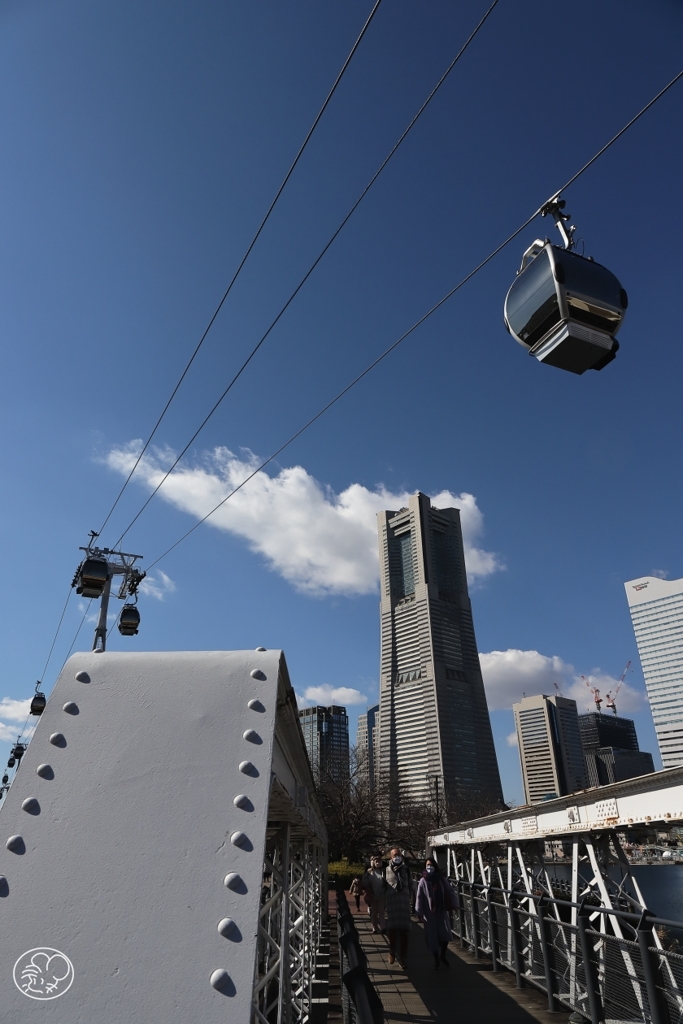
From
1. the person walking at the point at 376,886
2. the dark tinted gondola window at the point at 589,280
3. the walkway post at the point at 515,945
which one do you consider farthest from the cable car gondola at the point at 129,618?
the dark tinted gondola window at the point at 589,280

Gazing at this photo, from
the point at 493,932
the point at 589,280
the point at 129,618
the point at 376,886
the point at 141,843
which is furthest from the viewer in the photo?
the point at 129,618

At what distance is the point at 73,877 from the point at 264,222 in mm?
5964

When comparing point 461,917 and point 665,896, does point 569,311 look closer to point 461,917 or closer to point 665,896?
point 461,917

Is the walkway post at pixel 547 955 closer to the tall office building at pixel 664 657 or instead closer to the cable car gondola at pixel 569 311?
the cable car gondola at pixel 569 311

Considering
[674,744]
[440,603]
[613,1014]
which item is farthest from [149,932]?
[674,744]

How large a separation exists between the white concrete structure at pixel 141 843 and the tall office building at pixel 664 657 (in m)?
212

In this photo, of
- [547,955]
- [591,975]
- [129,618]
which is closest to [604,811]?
[591,975]

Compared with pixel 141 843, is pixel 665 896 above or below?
below

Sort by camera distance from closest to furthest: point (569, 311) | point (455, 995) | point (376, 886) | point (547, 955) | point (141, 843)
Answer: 1. point (141, 843)
2. point (569, 311)
3. point (547, 955)
4. point (455, 995)
5. point (376, 886)

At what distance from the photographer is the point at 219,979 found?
81.0 inches

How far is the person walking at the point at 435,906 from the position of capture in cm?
951

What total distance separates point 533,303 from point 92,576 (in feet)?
35.5

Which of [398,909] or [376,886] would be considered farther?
[376,886]

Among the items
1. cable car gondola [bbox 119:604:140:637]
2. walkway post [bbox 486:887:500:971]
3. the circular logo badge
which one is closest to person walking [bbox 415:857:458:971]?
walkway post [bbox 486:887:500:971]
